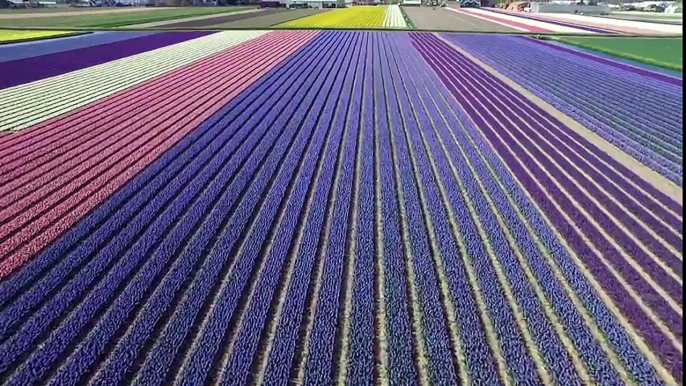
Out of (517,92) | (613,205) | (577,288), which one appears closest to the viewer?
(577,288)

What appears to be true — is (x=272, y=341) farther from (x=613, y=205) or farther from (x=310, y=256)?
(x=613, y=205)

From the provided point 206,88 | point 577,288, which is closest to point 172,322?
point 577,288

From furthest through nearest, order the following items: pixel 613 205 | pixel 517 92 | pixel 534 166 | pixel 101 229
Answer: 1. pixel 517 92
2. pixel 534 166
3. pixel 613 205
4. pixel 101 229

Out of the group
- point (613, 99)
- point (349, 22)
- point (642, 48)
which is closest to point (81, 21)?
point (349, 22)

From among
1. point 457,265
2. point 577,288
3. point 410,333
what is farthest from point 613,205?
point 410,333

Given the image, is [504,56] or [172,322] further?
[504,56]

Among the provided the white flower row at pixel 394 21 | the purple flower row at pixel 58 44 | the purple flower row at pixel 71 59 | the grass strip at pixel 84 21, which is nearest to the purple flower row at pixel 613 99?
the purple flower row at pixel 71 59
